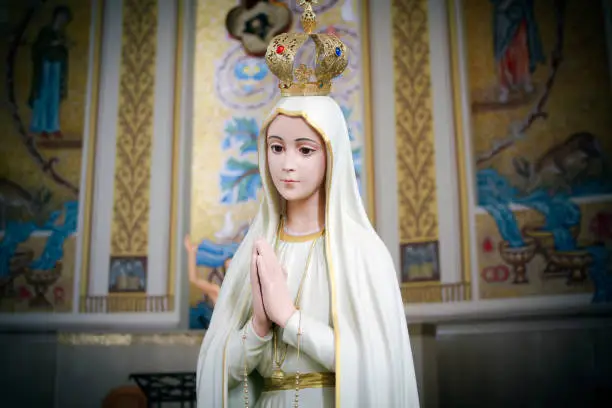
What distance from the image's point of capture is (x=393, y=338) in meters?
2.77

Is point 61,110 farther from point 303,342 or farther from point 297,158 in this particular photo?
point 303,342

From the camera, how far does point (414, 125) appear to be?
530 centimetres

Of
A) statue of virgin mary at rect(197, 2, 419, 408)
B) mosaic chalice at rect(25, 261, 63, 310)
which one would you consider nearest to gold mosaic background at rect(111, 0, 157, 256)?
mosaic chalice at rect(25, 261, 63, 310)

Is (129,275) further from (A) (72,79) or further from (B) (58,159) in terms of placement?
(A) (72,79)

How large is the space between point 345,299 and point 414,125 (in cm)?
Answer: 266

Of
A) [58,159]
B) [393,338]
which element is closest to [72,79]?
[58,159]

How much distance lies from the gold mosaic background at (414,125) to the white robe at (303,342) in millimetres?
2195

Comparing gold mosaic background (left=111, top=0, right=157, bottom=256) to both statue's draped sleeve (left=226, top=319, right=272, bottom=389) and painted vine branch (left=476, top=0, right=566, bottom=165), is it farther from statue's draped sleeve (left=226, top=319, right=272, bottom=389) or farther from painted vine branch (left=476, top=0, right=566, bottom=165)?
statue's draped sleeve (left=226, top=319, right=272, bottom=389)

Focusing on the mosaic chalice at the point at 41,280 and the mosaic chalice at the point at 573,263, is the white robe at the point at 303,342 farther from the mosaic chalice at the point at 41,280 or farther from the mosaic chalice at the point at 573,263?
the mosaic chalice at the point at 41,280

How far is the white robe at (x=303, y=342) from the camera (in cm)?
275

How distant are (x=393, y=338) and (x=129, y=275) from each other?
3.13m

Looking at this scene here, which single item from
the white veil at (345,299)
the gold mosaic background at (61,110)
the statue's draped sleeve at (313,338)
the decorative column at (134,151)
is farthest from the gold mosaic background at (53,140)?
the statue's draped sleeve at (313,338)

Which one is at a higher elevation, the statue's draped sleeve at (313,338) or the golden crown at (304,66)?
the golden crown at (304,66)

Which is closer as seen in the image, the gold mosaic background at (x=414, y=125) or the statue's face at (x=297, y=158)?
the statue's face at (x=297, y=158)
